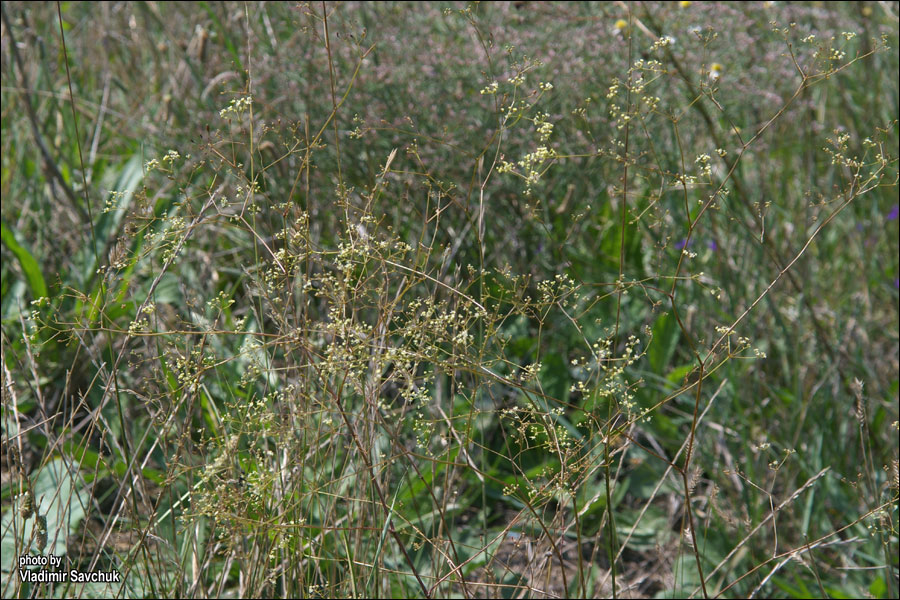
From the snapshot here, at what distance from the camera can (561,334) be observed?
2.55 m

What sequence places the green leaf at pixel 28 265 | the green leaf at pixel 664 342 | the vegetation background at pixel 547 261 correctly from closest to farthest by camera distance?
1. the vegetation background at pixel 547 261
2. the green leaf at pixel 28 265
3. the green leaf at pixel 664 342

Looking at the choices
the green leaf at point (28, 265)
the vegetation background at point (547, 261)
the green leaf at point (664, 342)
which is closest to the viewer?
the vegetation background at point (547, 261)

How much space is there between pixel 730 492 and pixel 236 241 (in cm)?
174

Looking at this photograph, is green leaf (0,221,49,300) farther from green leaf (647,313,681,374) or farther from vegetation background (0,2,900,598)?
green leaf (647,313,681,374)

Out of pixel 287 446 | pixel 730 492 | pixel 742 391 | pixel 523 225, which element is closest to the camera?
pixel 287 446

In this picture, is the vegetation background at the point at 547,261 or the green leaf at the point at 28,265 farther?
the green leaf at the point at 28,265

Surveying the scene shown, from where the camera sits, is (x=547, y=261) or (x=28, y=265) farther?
(x=547, y=261)

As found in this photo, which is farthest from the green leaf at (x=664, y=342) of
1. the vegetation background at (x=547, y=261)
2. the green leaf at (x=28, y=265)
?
the green leaf at (x=28, y=265)

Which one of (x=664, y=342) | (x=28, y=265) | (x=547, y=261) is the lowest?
(x=664, y=342)

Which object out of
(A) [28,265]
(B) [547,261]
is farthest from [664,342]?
(A) [28,265]

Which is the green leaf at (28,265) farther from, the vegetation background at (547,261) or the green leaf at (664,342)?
the green leaf at (664,342)

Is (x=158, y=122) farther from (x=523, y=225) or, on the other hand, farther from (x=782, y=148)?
(x=782, y=148)

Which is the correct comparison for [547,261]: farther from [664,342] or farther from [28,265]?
[28,265]

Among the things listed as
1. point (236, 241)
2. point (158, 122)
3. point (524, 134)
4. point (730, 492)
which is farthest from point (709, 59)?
point (158, 122)
